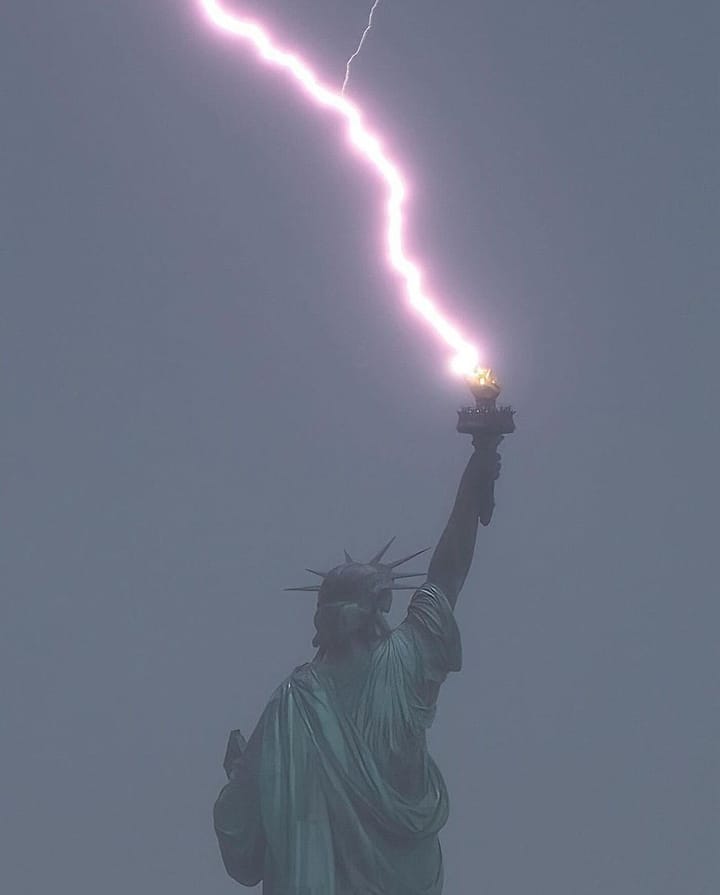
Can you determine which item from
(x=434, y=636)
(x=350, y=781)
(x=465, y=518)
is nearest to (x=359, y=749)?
(x=350, y=781)

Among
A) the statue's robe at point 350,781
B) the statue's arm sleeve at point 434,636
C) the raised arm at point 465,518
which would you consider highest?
the raised arm at point 465,518

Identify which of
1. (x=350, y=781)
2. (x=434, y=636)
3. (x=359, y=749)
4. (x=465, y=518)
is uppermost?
(x=465, y=518)

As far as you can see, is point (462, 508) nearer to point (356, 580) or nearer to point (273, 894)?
point (356, 580)

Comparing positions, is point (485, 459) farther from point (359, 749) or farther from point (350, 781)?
point (350, 781)

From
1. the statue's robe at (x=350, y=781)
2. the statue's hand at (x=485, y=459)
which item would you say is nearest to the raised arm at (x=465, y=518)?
the statue's hand at (x=485, y=459)

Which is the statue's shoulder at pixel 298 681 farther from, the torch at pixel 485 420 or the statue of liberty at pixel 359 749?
the torch at pixel 485 420

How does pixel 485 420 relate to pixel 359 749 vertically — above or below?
above

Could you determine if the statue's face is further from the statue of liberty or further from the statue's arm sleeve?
the statue's arm sleeve

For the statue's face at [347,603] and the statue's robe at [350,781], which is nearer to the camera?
the statue's robe at [350,781]
